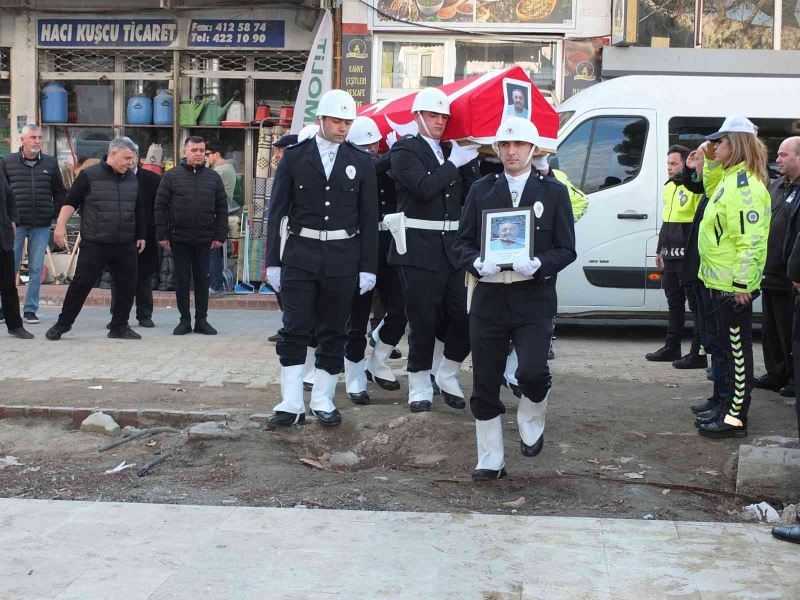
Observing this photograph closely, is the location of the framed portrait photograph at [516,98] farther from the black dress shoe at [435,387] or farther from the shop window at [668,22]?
the shop window at [668,22]

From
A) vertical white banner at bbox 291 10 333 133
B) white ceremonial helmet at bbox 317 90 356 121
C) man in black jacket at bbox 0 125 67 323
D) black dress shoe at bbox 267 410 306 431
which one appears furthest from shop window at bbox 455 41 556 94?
black dress shoe at bbox 267 410 306 431

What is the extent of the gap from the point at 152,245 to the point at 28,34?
19.0 ft

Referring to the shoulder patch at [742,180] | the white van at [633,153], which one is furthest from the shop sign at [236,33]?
the shoulder patch at [742,180]

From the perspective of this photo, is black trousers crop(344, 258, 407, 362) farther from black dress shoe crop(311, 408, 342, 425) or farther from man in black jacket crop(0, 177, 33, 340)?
man in black jacket crop(0, 177, 33, 340)

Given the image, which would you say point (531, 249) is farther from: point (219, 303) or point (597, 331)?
point (219, 303)

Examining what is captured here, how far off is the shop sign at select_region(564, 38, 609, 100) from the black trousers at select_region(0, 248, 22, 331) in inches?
310

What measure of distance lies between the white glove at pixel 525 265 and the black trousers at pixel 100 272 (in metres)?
6.58

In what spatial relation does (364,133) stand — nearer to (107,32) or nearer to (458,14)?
(458,14)

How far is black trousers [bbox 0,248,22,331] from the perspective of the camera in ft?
37.1

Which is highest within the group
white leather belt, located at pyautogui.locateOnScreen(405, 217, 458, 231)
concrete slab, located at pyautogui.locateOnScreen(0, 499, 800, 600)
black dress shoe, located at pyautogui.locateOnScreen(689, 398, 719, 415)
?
white leather belt, located at pyautogui.locateOnScreen(405, 217, 458, 231)

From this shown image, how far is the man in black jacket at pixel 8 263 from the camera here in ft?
A: 36.5

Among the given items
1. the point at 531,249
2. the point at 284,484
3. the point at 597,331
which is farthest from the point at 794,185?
the point at 597,331

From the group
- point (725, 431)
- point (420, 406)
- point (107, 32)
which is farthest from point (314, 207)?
point (107, 32)

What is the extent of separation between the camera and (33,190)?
40.5 ft
